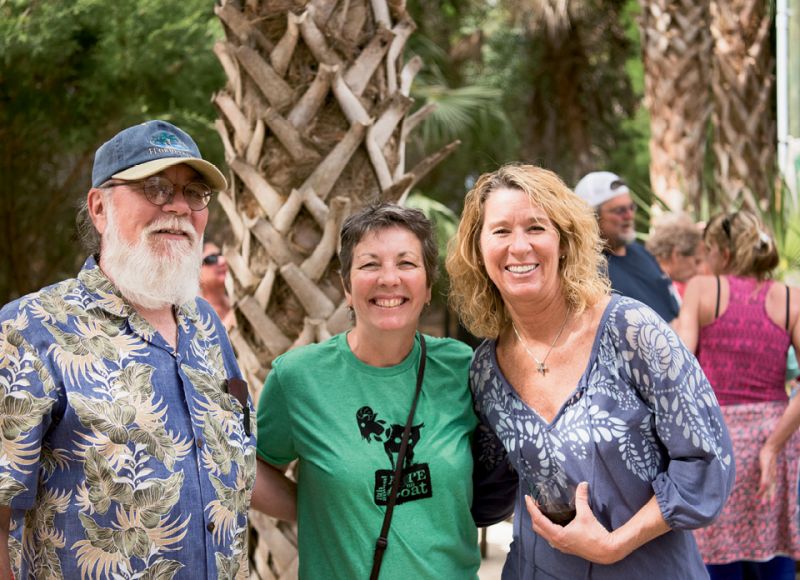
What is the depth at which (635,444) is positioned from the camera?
2266mm

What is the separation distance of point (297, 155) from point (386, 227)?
51 cm

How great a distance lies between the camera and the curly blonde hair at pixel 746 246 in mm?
4387

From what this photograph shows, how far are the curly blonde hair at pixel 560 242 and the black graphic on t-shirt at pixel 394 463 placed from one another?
371mm

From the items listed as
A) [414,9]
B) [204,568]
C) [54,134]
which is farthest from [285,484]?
[414,9]

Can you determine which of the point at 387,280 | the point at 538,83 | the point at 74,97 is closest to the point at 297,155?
the point at 387,280

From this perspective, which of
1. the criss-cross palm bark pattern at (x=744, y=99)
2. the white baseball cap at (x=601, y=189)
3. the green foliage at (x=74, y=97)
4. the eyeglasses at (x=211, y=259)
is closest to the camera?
the white baseball cap at (x=601, y=189)

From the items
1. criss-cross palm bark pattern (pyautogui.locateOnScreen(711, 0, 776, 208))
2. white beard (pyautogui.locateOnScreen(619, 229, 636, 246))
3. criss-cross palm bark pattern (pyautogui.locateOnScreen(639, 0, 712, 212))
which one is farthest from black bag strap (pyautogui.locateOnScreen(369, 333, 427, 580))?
criss-cross palm bark pattern (pyautogui.locateOnScreen(639, 0, 712, 212))

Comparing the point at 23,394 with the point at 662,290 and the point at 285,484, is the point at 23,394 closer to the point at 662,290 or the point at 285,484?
the point at 285,484

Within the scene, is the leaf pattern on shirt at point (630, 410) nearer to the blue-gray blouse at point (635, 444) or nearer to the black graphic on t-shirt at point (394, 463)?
the blue-gray blouse at point (635, 444)

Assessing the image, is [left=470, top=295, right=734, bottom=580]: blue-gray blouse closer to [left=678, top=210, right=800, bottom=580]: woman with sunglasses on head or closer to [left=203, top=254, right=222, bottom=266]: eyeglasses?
[left=678, top=210, right=800, bottom=580]: woman with sunglasses on head

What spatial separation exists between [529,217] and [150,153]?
0.93 metres

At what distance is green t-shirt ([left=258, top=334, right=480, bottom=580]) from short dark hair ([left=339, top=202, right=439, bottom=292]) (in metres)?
0.21

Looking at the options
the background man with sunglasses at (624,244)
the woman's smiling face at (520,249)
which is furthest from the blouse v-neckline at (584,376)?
the background man with sunglasses at (624,244)

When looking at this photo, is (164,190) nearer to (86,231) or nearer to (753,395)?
(86,231)
